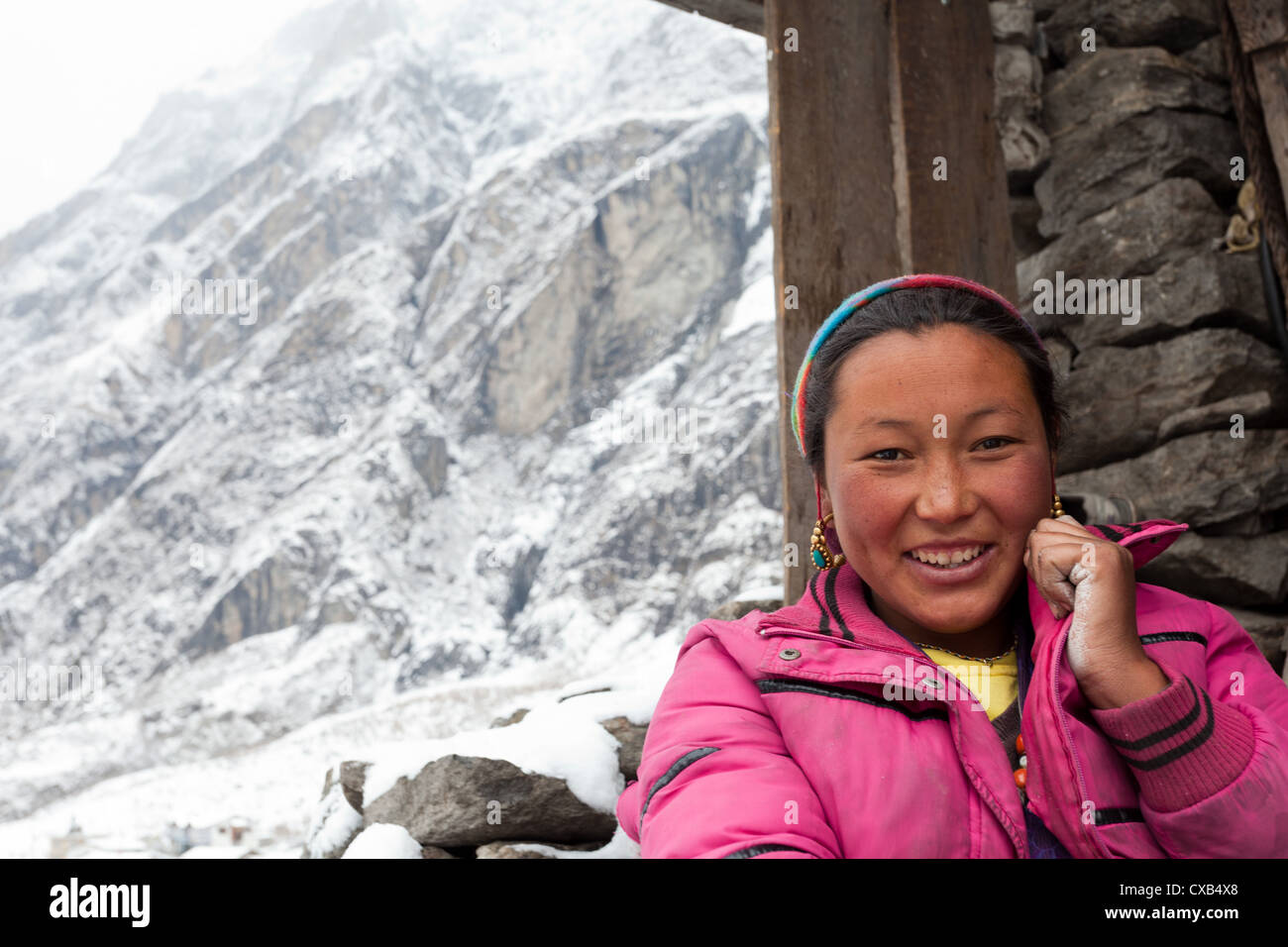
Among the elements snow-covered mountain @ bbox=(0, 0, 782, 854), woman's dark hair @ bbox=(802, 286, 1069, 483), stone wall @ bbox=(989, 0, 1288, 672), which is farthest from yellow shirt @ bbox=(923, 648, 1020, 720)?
snow-covered mountain @ bbox=(0, 0, 782, 854)

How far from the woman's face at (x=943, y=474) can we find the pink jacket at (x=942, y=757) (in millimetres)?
68

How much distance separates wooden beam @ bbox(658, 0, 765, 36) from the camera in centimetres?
283

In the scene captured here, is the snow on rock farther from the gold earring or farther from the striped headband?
the striped headband

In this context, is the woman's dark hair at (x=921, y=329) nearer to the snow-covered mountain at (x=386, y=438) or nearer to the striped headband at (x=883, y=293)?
the striped headband at (x=883, y=293)

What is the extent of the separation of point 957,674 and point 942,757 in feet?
0.69

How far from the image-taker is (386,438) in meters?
61.8

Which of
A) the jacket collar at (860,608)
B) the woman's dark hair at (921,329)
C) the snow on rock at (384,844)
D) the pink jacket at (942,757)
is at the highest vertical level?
the woman's dark hair at (921,329)

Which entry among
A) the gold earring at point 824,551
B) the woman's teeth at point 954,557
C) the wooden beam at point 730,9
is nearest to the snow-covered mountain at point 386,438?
the wooden beam at point 730,9

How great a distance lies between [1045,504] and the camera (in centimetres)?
120

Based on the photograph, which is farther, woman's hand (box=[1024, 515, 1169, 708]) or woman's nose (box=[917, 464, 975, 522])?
woman's nose (box=[917, 464, 975, 522])

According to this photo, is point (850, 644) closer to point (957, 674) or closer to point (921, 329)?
point (957, 674)

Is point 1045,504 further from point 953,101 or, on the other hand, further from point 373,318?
point 373,318

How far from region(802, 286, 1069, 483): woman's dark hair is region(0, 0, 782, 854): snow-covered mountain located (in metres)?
32.6

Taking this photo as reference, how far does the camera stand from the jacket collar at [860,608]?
118 centimetres
